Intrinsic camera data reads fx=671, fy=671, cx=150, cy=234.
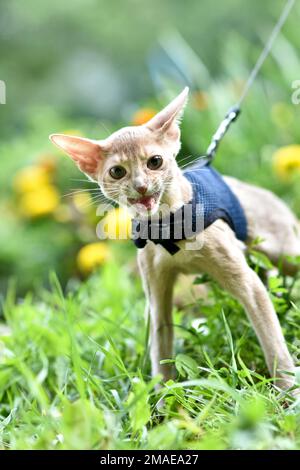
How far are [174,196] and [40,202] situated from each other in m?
2.29

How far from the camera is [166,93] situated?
13.8ft

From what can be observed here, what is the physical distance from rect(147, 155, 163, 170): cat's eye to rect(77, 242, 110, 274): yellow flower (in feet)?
5.48

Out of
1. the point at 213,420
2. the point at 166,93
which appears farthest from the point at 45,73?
the point at 213,420

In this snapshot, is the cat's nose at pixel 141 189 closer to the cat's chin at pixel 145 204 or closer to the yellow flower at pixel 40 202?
the cat's chin at pixel 145 204

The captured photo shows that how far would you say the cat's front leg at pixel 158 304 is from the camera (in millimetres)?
2062

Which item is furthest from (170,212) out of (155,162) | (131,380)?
(131,380)

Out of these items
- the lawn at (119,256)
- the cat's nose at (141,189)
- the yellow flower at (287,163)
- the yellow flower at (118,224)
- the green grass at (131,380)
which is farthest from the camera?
the yellow flower at (287,163)

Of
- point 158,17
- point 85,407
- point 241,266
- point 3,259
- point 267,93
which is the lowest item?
point 3,259

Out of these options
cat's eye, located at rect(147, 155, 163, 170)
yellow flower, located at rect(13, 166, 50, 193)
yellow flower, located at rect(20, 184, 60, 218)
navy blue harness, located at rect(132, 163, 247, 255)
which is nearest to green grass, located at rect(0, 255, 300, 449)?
navy blue harness, located at rect(132, 163, 247, 255)

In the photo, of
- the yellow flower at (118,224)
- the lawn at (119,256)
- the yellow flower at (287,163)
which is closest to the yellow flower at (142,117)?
the lawn at (119,256)

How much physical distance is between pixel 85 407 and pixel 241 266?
2.22 ft

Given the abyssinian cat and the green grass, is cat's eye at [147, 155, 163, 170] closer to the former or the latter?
the abyssinian cat

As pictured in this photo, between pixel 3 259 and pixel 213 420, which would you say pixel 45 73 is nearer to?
pixel 3 259
